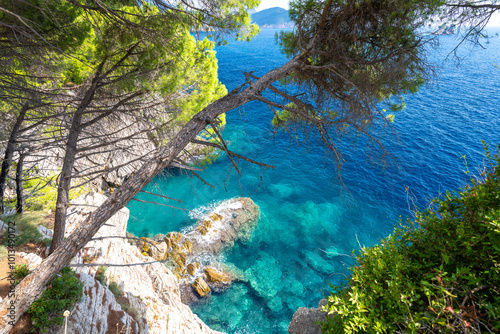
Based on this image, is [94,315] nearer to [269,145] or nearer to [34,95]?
[34,95]

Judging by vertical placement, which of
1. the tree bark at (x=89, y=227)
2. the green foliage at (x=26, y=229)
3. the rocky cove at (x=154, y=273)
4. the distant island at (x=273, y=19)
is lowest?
the rocky cove at (x=154, y=273)

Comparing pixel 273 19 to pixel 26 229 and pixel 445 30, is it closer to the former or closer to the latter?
pixel 445 30

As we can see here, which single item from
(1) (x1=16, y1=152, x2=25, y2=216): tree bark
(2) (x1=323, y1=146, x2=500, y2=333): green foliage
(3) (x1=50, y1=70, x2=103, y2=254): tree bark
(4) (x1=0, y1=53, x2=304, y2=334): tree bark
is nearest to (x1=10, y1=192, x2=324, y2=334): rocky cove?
(4) (x1=0, y1=53, x2=304, y2=334): tree bark

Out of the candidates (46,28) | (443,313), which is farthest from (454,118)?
(46,28)

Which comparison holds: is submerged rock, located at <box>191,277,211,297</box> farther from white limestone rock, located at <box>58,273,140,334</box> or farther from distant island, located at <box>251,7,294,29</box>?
distant island, located at <box>251,7,294,29</box>

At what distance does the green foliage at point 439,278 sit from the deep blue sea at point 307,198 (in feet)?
14.1

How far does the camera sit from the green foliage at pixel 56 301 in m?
4.21

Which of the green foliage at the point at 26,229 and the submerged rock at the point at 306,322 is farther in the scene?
the green foliage at the point at 26,229

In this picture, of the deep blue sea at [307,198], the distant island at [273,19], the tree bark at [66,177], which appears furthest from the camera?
the distant island at [273,19]

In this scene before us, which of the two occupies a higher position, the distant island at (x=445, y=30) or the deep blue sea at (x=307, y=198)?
the distant island at (x=445, y=30)

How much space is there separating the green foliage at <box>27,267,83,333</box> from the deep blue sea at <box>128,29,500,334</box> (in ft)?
12.2

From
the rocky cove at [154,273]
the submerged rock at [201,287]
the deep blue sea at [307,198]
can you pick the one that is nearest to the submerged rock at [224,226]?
the rocky cove at [154,273]

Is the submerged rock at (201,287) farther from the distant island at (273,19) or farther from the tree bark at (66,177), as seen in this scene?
the distant island at (273,19)

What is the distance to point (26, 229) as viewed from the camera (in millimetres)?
Answer: 6902
